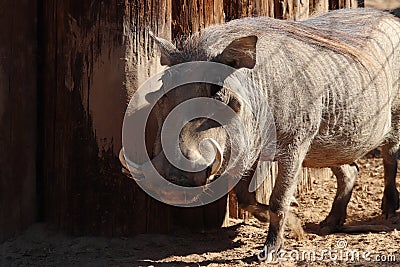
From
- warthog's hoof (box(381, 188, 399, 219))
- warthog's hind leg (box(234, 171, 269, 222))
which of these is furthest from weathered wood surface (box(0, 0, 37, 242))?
warthog's hoof (box(381, 188, 399, 219))

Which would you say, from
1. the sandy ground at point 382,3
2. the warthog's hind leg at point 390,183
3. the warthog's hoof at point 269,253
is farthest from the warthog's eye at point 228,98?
the sandy ground at point 382,3

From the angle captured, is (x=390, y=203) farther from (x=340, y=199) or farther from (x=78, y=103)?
(x=78, y=103)

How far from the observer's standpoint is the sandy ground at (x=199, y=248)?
12.7 ft

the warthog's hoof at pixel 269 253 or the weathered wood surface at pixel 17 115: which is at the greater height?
the weathered wood surface at pixel 17 115

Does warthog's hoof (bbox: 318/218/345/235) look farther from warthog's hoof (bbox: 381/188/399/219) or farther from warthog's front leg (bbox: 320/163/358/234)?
warthog's hoof (bbox: 381/188/399/219)

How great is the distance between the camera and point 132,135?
13.4 ft

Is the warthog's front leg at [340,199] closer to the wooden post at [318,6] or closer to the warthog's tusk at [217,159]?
the wooden post at [318,6]

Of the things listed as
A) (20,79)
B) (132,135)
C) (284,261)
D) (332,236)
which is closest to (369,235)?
(332,236)

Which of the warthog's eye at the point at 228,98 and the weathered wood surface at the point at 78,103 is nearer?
the warthog's eye at the point at 228,98

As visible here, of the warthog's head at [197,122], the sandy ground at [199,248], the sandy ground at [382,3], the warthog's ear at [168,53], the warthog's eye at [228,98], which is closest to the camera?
the warthog's head at [197,122]

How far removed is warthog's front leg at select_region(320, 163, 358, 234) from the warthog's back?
0.97ft

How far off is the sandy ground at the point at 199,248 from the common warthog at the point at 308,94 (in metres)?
0.17

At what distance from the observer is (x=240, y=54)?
3.59 metres

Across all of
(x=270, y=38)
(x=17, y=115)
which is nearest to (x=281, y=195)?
(x=270, y=38)
